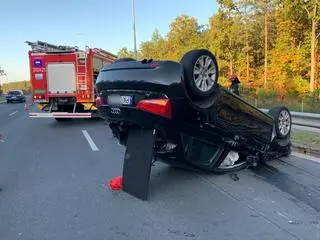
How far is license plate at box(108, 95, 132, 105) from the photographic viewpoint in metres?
5.21

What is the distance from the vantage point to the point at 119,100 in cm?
535

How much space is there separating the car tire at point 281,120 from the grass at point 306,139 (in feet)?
3.91

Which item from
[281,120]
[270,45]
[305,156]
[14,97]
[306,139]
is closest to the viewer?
[281,120]

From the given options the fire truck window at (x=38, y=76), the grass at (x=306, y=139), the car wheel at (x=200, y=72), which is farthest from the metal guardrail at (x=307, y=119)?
the fire truck window at (x=38, y=76)

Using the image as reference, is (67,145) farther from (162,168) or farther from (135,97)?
(135,97)

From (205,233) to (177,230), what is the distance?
30 centimetres

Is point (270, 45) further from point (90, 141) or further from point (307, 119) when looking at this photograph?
point (90, 141)

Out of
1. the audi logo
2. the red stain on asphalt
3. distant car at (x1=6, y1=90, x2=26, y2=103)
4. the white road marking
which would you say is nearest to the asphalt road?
the red stain on asphalt

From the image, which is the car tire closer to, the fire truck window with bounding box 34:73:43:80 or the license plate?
the license plate

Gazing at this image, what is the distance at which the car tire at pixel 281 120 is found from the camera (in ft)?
23.3

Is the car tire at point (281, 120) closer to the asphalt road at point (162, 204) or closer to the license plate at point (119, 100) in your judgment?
the asphalt road at point (162, 204)

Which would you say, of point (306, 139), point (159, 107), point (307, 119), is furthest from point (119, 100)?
point (307, 119)

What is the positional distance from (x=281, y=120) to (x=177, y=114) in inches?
117

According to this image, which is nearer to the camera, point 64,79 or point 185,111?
point 185,111
